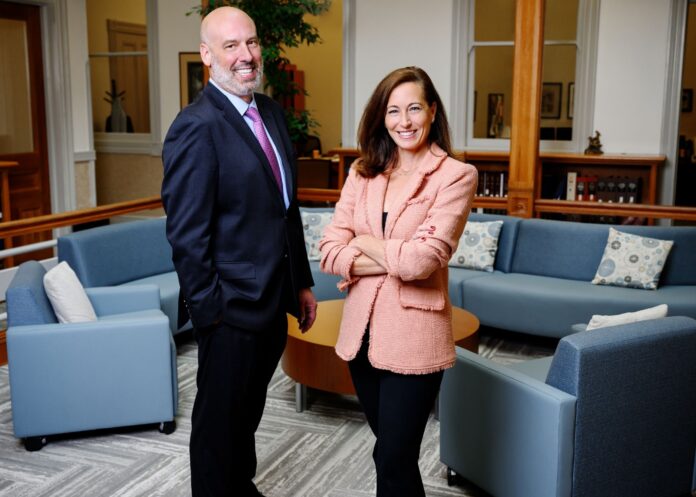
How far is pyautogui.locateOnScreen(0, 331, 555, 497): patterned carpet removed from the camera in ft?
10.2

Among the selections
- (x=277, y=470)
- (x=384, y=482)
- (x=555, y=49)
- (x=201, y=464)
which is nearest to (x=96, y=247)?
(x=277, y=470)

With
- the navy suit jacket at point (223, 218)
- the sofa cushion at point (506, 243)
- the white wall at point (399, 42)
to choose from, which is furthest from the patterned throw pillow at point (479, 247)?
the navy suit jacket at point (223, 218)

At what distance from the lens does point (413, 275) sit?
2033mm

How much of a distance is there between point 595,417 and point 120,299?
2.61m

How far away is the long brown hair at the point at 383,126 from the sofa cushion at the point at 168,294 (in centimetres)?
259

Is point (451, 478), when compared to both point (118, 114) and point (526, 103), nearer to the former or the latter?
point (526, 103)

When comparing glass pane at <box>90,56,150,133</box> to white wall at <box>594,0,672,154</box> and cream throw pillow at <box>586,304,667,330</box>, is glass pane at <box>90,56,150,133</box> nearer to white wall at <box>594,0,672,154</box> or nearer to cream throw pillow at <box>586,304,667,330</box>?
white wall at <box>594,0,672,154</box>

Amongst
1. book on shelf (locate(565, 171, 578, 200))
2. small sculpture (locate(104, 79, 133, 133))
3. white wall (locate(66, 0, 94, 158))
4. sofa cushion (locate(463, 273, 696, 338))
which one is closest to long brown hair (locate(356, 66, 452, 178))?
sofa cushion (locate(463, 273, 696, 338))

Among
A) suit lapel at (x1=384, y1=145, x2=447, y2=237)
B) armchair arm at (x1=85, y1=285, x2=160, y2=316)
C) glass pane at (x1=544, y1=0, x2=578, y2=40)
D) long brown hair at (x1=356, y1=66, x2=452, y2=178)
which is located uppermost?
glass pane at (x1=544, y1=0, x2=578, y2=40)

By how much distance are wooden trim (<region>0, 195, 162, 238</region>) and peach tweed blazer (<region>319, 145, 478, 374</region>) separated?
305cm

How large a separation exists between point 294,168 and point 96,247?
2.74 meters

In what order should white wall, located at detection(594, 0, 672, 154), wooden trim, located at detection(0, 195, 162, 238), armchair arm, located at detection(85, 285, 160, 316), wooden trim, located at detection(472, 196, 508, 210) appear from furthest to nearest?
white wall, located at detection(594, 0, 672, 154) → wooden trim, located at detection(472, 196, 508, 210) → wooden trim, located at detection(0, 195, 162, 238) → armchair arm, located at detection(85, 285, 160, 316)

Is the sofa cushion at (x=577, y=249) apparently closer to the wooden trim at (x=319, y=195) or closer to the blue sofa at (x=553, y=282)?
the blue sofa at (x=553, y=282)

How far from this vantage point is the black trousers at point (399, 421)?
82.6 inches
